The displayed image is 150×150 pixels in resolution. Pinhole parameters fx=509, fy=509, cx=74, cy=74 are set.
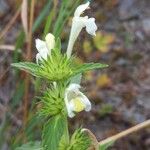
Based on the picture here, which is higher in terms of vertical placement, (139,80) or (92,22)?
(139,80)

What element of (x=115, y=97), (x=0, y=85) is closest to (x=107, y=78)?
(x=115, y=97)

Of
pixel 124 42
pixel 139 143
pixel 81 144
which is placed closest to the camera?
pixel 81 144

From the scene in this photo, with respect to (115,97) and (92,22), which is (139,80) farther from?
(92,22)

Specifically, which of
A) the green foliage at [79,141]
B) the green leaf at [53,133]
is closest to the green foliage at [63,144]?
the green foliage at [79,141]

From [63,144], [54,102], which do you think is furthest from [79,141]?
[54,102]

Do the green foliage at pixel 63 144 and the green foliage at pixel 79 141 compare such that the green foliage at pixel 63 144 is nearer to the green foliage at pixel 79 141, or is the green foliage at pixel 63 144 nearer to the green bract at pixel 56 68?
the green foliage at pixel 79 141
